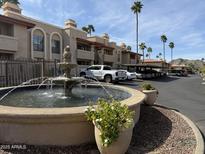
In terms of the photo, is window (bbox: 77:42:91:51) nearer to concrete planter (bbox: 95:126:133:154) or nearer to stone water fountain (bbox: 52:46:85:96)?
stone water fountain (bbox: 52:46:85:96)

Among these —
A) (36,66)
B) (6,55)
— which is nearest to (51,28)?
(6,55)

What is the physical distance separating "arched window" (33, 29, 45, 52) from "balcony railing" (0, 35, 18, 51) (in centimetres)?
457

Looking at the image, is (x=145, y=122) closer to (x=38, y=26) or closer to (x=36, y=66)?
(x=36, y=66)

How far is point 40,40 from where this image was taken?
28.5 m

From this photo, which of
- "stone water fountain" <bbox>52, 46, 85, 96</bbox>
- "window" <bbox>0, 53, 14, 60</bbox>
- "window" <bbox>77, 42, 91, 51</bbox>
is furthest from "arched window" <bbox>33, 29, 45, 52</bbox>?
"stone water fountain" <bbox>52, 46, 85, 96</bbox>

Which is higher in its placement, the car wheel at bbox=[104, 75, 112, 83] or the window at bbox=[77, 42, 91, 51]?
the window at bbox=[77, 42, 91, 51]

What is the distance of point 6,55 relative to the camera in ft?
76.9

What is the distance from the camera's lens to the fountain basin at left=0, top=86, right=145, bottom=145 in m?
4.46

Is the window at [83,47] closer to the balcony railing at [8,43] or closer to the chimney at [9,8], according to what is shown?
the chimney at [9,8]

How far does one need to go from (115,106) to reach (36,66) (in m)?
18.3

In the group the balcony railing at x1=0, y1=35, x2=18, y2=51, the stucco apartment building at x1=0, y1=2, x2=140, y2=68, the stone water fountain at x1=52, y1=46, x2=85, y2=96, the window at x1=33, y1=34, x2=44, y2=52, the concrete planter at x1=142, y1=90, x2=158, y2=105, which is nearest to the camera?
the stone water fountain at x1=52, y1=46, x2=85, y2=96

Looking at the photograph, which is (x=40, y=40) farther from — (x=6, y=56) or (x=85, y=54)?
(x=85, y=54)

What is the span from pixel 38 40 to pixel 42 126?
25433mm

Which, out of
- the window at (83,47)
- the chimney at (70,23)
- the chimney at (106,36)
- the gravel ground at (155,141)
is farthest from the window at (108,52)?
the gravel ground at (155,141)
